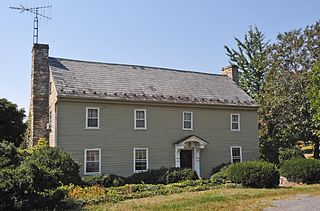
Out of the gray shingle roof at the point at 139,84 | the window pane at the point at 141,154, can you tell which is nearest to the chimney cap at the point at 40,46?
the gray shingle roof at the point at 139,84

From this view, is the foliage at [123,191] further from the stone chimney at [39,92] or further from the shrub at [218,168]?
the stone chimney at [39,92]

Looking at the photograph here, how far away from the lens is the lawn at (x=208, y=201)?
39.4 feet

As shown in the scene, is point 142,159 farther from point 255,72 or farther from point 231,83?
point 255,72

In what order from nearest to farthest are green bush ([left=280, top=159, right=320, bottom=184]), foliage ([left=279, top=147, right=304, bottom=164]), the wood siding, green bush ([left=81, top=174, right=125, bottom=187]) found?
green bush ([left=81, top=174, right=125, bottom=187]) < green bush ([left=280, top=159, right=320, bottom=184]) < the wood siding < foliage ([left=279, top=147, right=304, bottom=164])

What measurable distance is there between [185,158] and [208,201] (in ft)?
37.0

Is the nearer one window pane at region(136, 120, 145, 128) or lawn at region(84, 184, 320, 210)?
lawn at region(84, 184, 320, 210)

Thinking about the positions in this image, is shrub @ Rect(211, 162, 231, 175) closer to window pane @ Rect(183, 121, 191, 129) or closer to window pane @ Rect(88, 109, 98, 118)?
window pane @ Rect(183, 121, 191, 129)

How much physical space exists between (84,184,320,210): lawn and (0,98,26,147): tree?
41.2 feet

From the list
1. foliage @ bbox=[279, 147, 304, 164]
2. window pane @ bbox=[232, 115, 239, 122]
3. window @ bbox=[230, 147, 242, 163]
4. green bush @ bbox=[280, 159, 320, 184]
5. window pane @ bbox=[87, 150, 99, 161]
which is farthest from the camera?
foliage @ bbox=[279, 147, 304, 164]

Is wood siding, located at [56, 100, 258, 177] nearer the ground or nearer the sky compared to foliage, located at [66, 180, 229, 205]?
nearer the sky

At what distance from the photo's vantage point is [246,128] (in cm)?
2686

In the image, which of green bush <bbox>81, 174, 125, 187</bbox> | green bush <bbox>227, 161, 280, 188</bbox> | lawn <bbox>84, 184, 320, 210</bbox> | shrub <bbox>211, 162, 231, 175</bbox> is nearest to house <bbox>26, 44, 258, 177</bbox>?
shrub <bbox>211, 162, 231, 175</bbox>

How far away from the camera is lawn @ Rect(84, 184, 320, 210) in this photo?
39.4 ft

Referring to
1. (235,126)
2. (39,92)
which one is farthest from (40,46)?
(235,126)
